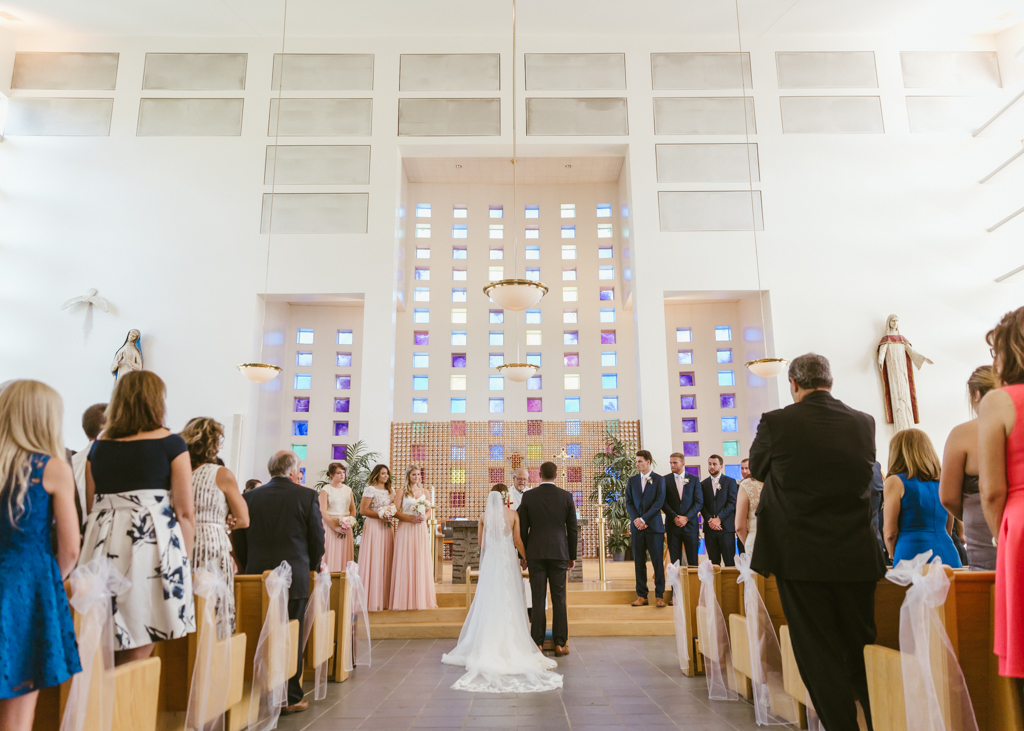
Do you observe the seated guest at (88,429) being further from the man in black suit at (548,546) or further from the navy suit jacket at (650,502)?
the navy suit jacket at (650,502)

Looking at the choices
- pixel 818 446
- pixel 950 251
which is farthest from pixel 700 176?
pixel 818 446

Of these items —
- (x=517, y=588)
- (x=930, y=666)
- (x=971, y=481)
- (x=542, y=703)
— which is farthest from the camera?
(x=517, y=588)

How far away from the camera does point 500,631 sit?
16.9ft

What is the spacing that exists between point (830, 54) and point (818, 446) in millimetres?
11872

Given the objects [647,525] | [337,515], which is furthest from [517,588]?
[647,525]

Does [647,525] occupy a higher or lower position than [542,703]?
higher

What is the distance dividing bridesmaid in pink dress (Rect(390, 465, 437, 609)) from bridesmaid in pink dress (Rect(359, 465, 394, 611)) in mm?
100

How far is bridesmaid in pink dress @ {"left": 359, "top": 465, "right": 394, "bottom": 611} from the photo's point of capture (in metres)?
6.96

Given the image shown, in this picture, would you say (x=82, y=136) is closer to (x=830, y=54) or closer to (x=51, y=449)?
(x=51, y=449)

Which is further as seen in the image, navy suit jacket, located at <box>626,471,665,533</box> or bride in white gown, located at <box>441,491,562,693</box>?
navy suit jacket, located at <box>626,471,665,533</box>

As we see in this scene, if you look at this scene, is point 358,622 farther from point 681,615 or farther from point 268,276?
point 268,276

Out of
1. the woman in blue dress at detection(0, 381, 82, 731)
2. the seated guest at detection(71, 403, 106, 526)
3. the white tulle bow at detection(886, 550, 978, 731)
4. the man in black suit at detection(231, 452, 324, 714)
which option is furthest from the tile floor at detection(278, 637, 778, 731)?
the woman in blue dress at detection(0, 381, 82, 731)

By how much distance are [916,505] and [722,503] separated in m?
4.24

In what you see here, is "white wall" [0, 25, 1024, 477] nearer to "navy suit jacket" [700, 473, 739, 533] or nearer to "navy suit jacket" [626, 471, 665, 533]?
"navy suit jacket" [700, 473, 739, 533]
